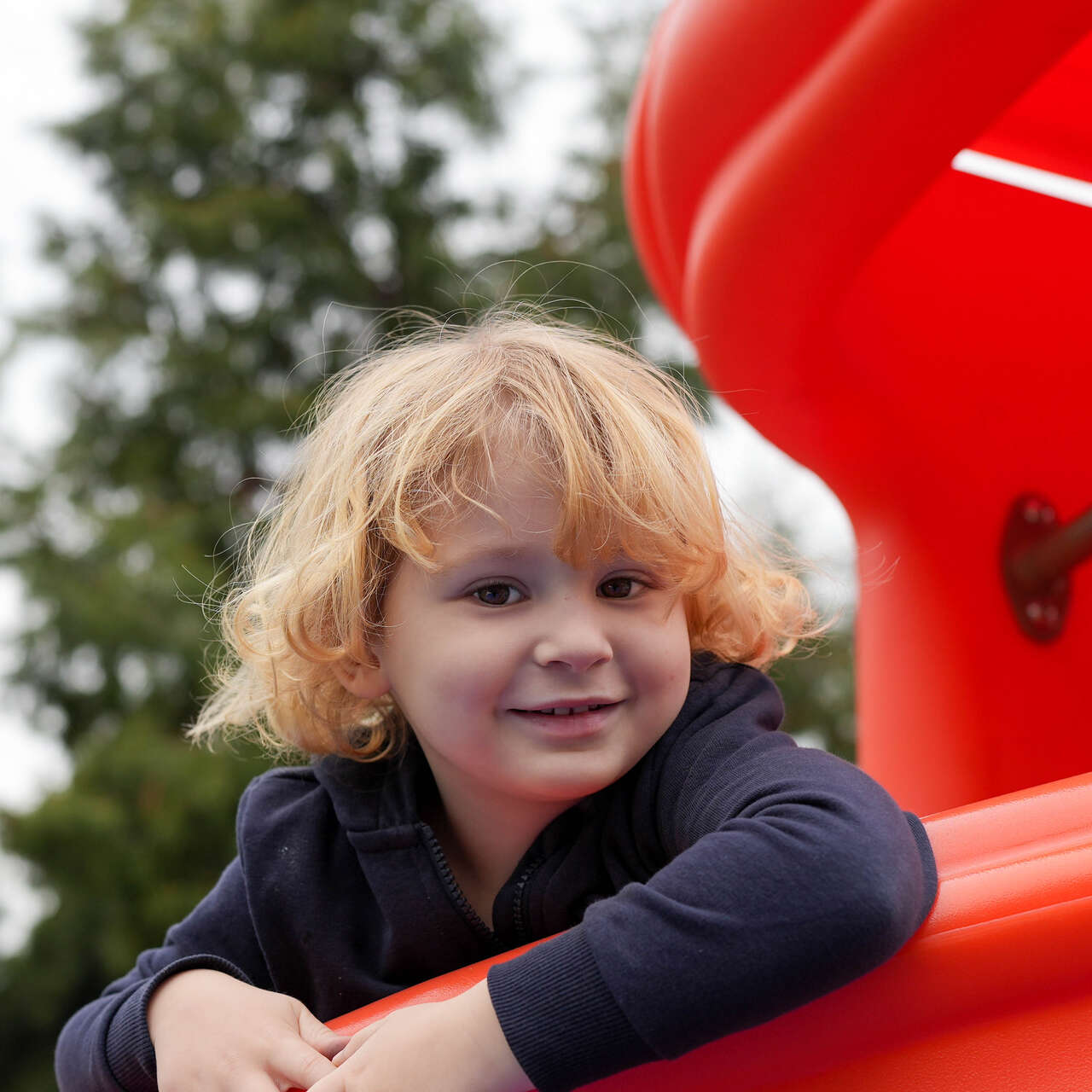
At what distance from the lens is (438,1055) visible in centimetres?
66

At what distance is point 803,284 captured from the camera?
1049 millimetres

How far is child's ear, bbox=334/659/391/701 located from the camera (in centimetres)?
101

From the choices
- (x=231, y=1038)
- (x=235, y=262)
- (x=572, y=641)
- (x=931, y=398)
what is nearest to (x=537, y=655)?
(x=572, y=641)

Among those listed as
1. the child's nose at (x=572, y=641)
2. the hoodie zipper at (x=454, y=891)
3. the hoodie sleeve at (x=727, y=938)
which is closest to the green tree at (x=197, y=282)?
the hoodie zipper at (x=454, y=891)

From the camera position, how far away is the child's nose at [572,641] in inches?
32.8

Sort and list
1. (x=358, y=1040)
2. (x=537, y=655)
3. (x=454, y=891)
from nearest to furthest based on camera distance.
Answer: (x=358, y=1040)
(x=537, y=655)
(x=454, y=891)

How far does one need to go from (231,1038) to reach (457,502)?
371mm

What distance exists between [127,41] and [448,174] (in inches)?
50.5

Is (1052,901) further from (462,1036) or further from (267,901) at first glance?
(267,901)

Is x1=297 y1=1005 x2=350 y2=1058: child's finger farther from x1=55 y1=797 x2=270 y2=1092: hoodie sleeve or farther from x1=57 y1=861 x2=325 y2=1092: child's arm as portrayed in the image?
x1=55 y1=797 x2=270 y2=1092: hoodie sleeve

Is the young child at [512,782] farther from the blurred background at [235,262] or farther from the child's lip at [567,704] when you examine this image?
the blurred background at [235,262]

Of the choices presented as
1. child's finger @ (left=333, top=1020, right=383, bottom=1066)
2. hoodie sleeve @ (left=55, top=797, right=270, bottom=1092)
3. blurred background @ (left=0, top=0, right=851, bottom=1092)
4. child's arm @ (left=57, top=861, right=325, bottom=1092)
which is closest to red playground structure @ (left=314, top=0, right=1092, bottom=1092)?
child's finger @ (left=333, top=1020, right=383, bottom=1066)

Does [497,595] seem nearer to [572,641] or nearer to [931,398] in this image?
[572,641]

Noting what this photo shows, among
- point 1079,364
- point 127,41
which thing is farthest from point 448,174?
point 1079,364
